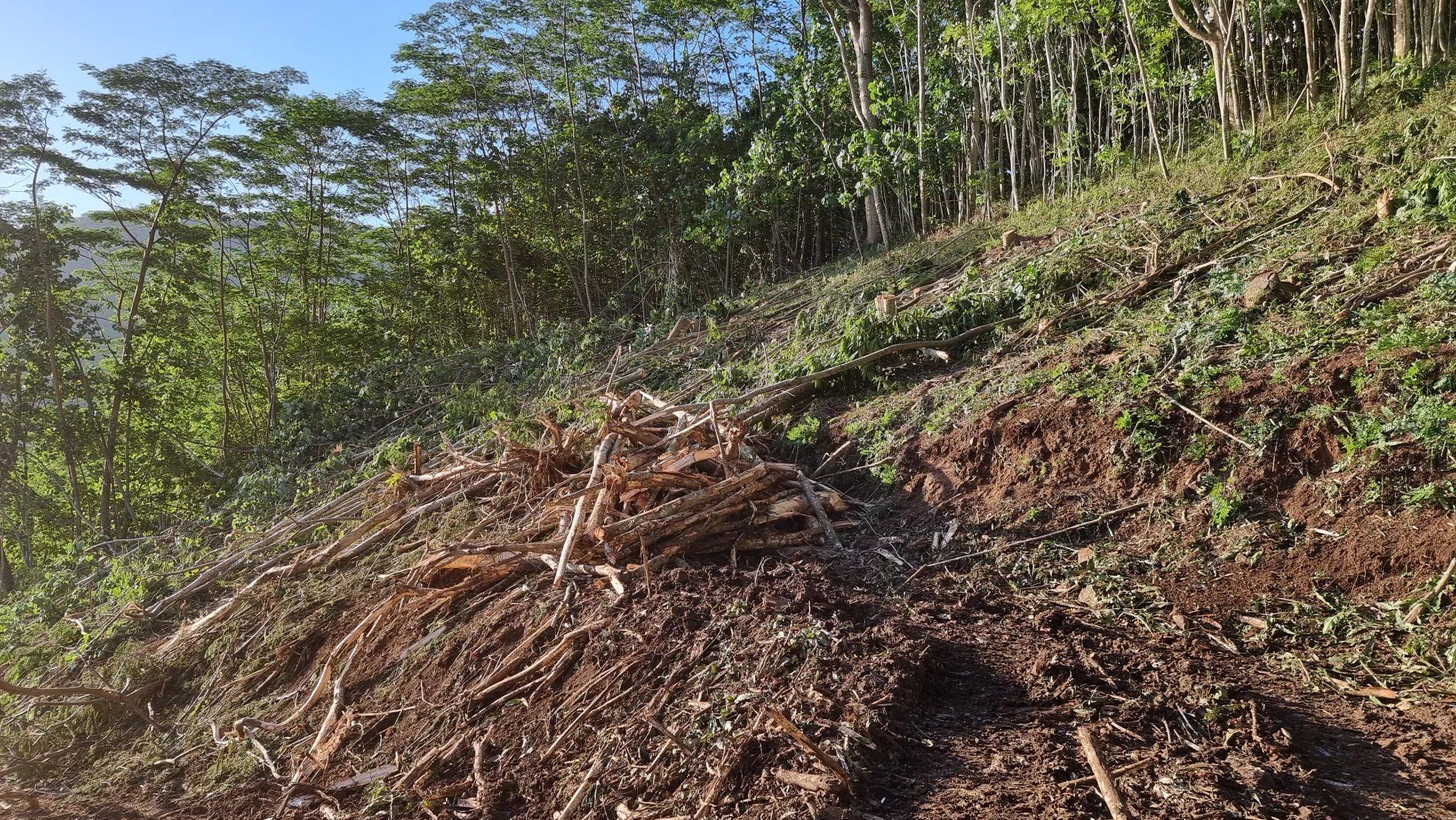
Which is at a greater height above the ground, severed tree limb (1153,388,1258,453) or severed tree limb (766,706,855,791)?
severed tree limb (1153,388,1258,453)

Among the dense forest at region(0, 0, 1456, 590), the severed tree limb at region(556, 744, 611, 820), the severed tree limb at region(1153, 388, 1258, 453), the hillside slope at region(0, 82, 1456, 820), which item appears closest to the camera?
the hillside slope at region(0, 82, 1456, 820)

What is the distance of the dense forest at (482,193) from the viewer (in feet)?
29.5

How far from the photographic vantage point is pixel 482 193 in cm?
1431

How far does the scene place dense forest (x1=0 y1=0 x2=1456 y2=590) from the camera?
353 inches

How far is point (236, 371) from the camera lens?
16047 millimetres

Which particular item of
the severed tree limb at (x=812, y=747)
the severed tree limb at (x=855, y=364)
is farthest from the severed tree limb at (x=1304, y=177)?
the severed tree limb at (x=812, y=747)

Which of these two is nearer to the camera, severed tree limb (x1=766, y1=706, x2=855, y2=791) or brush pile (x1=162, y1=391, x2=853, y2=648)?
severed tree limb (x1=766, y1=706, x2=855, y2=791)

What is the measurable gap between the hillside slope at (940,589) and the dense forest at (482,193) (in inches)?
140

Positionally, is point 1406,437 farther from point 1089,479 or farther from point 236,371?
point 236,371

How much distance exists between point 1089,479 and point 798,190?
29.1ft

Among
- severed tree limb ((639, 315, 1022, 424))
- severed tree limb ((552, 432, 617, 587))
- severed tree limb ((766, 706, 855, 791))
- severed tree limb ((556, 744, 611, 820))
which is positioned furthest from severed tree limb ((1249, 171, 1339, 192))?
severed tree limb ((556, 744, 611, 820))

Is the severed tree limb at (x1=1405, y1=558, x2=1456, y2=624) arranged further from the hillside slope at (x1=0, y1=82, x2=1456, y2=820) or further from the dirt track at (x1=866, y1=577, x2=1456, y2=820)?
the dirt track at (x1=866, y1=577, x2=1456, y2=820)

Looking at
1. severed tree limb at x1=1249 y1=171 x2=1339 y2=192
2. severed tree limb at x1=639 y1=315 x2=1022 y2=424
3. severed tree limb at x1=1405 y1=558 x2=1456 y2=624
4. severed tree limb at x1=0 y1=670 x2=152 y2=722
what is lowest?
severed tree limb at x1=0 y1=670 x2=152 y2=722

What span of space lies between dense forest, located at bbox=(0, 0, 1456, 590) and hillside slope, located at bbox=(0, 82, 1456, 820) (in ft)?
11.7
